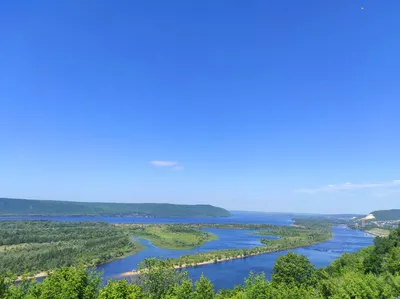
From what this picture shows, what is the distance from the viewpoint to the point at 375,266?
38.0 metres

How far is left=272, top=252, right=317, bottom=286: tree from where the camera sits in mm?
36562

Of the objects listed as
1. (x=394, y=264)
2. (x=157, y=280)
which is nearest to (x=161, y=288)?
(x=157, y=280)

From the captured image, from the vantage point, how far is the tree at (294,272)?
3656cm

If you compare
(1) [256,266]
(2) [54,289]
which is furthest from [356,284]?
(1) [256,266]

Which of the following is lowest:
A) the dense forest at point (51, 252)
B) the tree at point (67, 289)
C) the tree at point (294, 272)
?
the dense forest at point (51, 252)

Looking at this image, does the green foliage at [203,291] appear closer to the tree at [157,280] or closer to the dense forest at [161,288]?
the dense forest at [161,288]

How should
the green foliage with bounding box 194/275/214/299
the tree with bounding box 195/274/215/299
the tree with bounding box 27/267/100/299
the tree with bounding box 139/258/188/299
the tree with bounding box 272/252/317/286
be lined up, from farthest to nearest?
the tree with bounding box 272/252/317/286 → the tree with bounding box 139/258/188/299 → the tree with bounding box 195/274/215/299 → the green foliage with bounding box 194/275/214/299 → the tree with bounding box 27/267/100/299

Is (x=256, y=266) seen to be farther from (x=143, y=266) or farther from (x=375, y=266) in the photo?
(x=143, y=266)

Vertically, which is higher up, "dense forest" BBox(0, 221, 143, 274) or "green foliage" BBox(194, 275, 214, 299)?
"green foliage" BBox(194, 275, 214, 299)

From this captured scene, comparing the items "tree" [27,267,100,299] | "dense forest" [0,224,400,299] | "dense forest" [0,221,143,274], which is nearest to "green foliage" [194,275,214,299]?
"dense forest" [0,224,400,299]

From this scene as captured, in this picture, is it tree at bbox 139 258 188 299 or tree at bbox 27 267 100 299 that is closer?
tree at bbox 27 267 100 299

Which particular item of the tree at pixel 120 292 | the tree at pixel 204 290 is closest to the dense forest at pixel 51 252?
the tree at pixel 120 292

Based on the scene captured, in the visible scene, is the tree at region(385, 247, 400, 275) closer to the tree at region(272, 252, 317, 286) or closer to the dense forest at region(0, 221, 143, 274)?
the tree at region(272, 252, 317, 286)

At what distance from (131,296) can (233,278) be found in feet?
143
